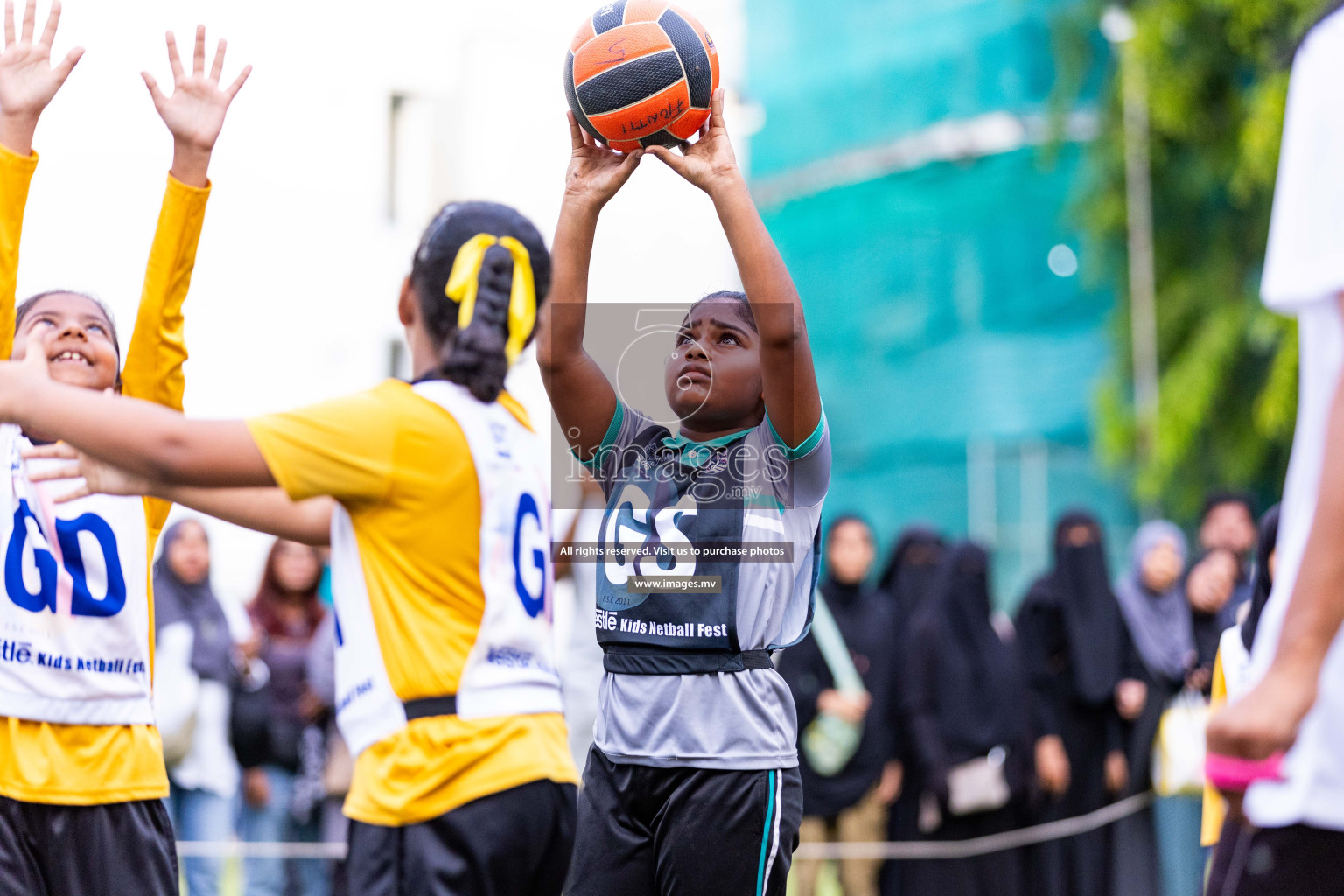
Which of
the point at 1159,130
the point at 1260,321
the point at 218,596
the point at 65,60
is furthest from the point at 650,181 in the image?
the point at 65,60

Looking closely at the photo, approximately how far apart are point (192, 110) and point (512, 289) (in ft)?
3.42

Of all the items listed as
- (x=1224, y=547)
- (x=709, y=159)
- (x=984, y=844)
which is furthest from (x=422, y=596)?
(x=1224, y=547)

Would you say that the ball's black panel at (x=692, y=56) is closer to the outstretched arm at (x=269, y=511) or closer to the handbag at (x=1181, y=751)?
the outstretched arm at (x=269, y=511)

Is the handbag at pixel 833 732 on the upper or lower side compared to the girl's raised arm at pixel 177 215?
lower

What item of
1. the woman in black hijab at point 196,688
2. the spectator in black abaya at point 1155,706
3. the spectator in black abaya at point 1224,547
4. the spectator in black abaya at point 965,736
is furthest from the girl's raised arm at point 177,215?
the spectator in black abaya at point 1155,706

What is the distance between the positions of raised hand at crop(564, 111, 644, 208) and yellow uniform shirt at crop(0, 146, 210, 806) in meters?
0.95

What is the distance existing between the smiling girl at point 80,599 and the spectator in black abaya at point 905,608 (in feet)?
Result: 16.5

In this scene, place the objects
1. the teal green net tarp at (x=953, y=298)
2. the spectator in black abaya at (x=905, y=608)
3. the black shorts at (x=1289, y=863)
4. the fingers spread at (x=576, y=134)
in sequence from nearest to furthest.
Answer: the black shorts at (x=1289, y=863)
the fingers spread at (x=576, y=134)
the spectator in black abaya at (x=905, y=608)
the teal green net tarp at (x=953, y=298)

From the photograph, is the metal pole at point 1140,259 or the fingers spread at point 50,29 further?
the metal pole at point 1140,259

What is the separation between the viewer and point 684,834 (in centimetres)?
352

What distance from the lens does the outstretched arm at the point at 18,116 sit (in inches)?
137

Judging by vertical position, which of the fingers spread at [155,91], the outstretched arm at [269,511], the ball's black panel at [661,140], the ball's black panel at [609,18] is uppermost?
the ball's black panel at [609,18]

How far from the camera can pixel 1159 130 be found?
1597 centimetres

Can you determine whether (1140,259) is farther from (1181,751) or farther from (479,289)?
(479,289)
